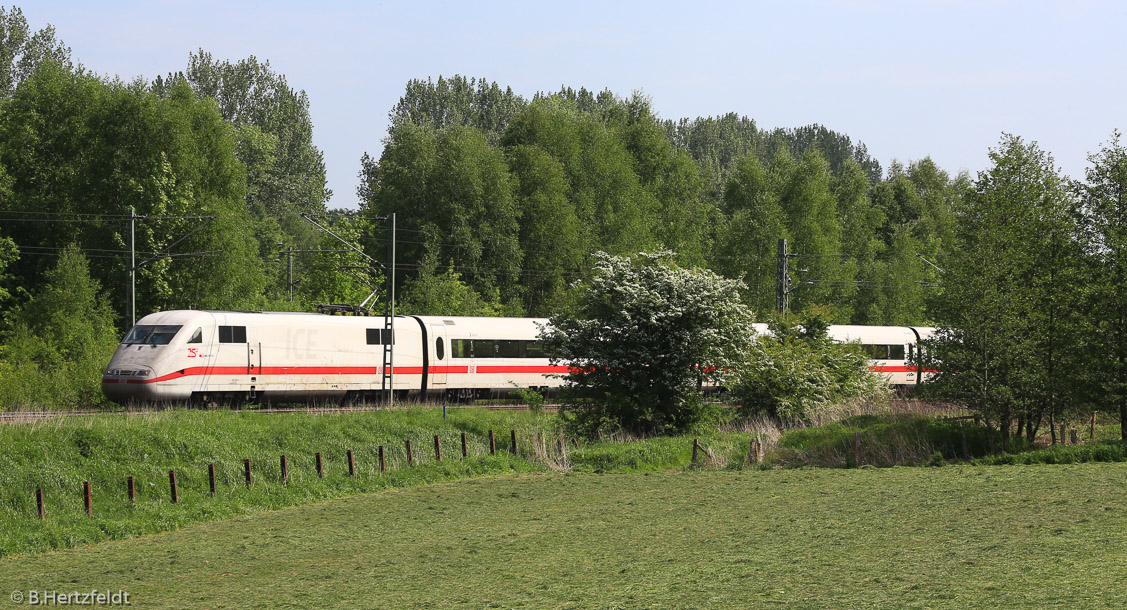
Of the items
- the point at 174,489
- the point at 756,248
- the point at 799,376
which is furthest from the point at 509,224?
the point at 174,489

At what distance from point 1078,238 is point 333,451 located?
2246cm

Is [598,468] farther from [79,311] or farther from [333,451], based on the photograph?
[79,311]

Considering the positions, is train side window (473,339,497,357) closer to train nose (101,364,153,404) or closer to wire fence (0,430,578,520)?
wire fence (0,430,578,520)

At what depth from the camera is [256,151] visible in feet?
279

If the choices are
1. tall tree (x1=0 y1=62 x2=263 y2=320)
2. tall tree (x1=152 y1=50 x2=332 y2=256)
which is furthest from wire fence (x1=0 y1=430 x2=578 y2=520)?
tall tree (x1=152 y1=50 x2=332 y2=256)

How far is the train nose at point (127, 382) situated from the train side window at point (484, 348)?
12.7 m

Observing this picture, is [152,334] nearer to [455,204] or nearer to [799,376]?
[799,376]

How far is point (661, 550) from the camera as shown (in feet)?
50.4

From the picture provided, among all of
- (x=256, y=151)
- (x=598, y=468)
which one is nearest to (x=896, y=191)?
(x=256, y=151)

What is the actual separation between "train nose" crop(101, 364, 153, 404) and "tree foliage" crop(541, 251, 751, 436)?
12.6 metres

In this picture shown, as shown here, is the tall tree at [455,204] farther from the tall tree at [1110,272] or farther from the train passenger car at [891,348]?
the tall tree at [1110,272]

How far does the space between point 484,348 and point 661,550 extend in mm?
26810

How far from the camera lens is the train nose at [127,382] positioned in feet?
108

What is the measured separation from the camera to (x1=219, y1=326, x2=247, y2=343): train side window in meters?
34.8
